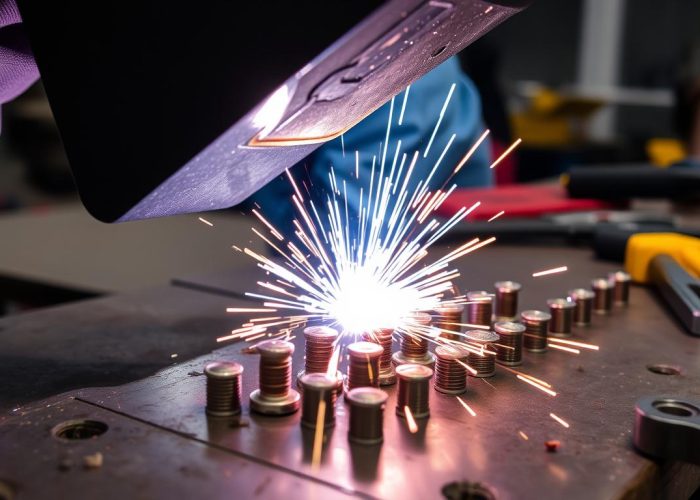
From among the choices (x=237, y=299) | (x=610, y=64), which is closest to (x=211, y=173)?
(x=237, y=299)

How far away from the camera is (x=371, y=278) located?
1.10 m


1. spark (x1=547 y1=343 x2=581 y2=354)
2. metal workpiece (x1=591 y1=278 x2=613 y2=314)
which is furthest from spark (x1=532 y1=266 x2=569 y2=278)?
spark (x1=547 y1=343 x2=581 y2=354)

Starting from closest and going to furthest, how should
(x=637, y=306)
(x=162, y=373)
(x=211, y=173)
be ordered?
1. (x=211, y=173)
2. (x=162, y=373)
3. (x=637, y=306)

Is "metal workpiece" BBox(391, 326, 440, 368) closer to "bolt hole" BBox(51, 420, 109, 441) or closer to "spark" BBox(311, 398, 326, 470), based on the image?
"spark" BBox(311, 398, 326, 470)

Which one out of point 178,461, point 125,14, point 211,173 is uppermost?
point 125,14

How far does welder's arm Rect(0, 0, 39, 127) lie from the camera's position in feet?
2.82

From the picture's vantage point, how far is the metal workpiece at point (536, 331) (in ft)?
3.20

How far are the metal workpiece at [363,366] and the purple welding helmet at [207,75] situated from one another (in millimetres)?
220

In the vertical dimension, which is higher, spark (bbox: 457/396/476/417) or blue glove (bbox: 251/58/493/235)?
blue glove (bbox: 251/58/493/235)

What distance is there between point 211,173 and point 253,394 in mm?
221

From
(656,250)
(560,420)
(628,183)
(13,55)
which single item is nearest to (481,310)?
(560,420)

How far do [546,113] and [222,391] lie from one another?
4.54 m

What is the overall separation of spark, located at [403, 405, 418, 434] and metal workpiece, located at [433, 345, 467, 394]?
0.27 feet

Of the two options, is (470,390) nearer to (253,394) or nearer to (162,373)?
(253,394)
